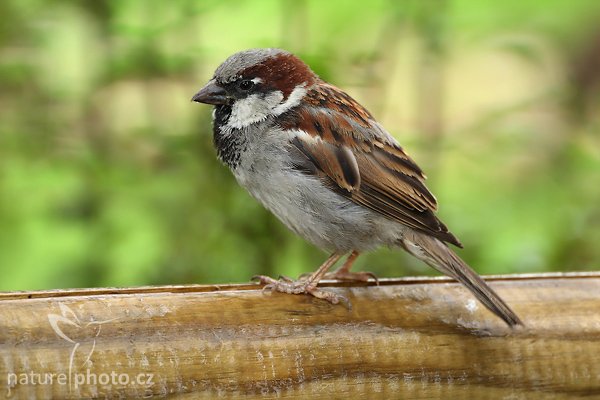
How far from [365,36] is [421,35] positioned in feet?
3.35

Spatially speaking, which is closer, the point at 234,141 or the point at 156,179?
the point at 234,141

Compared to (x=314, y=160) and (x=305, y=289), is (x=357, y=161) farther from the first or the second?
(x=305, y=289)

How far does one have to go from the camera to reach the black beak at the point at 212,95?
306cm

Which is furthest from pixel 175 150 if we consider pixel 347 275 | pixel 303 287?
pixel 303 287

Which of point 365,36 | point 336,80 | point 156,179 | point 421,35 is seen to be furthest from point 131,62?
point 365,36

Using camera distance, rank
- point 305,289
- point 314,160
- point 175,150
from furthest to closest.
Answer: point 175,150 → point 314,160 → point 305,289

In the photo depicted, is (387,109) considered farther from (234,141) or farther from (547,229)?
(234,141)

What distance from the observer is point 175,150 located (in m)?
3.61

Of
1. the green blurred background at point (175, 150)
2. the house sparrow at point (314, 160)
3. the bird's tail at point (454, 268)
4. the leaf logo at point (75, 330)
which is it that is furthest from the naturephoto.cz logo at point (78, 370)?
the green blurred background at point (175, 150)

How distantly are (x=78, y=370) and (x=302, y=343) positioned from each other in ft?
1.68

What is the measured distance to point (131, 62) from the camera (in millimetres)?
3680

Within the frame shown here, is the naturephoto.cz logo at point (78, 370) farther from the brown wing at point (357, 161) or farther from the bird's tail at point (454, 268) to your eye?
the brown wing at point (357, 161)

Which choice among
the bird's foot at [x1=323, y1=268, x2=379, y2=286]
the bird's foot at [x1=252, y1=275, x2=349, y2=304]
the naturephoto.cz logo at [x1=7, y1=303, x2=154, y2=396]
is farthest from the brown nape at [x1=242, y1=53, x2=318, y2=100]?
the naturephoto.cz logo at [x1=7, y1=303, x2=154, y2=396]

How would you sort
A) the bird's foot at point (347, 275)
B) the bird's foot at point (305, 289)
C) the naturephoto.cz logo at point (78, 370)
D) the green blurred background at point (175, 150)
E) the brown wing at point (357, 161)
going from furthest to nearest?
the green blurred background at point (175, 150) → the brown wing at point (357, 161) → the bird's foot at point (347, 275) → the bird's foot at point (305, 289) → the naturephoto.cz logo at point (78, 370)
